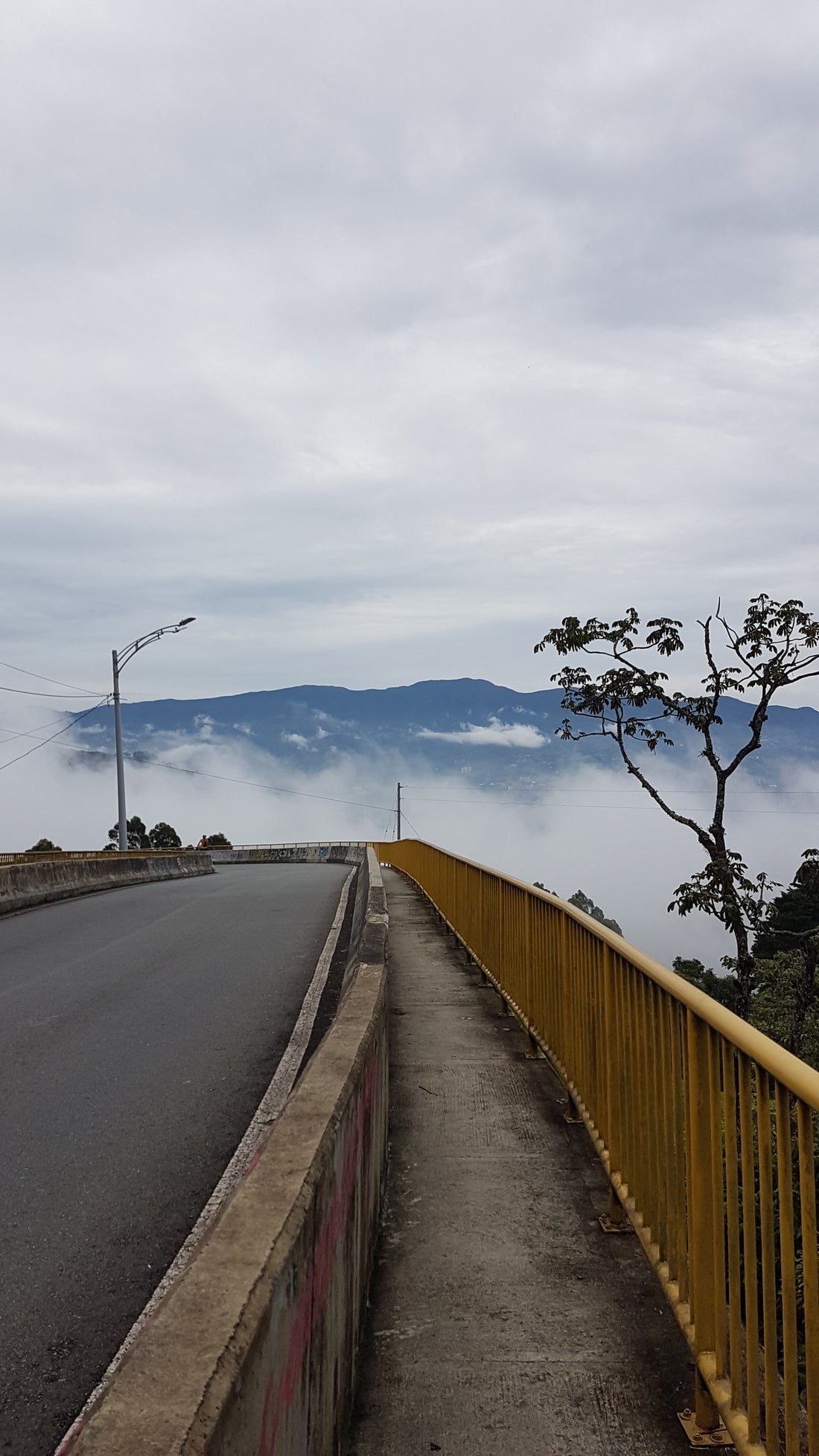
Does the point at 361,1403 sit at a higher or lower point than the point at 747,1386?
lower

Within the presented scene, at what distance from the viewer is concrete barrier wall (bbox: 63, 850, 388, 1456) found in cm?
189

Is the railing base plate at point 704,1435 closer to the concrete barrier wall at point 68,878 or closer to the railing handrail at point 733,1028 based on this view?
the railing handrail at point 733,1028

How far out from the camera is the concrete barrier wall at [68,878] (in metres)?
18.4

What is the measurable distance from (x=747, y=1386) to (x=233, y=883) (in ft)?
79.9

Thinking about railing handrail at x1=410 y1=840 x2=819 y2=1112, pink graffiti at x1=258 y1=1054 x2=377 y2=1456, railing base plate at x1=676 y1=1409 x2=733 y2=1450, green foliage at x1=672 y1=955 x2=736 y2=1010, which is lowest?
green foliage at x1=672 y1=955 x2=736 y2=1010

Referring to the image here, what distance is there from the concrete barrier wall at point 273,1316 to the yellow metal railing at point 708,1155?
3.54 ft

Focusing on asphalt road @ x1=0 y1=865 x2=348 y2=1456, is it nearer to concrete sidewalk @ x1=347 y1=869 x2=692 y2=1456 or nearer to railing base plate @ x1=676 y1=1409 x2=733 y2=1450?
concrete sidewalk @ x1=347 y1=869 x2=692 y2=1456

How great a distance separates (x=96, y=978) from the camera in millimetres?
10672

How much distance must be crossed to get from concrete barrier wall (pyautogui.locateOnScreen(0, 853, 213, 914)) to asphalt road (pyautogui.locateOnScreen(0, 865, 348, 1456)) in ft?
14.3

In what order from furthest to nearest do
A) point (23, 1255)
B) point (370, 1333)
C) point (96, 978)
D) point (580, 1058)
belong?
point (96, 978), point (580, 1058), point (23, 1255), point (370, 1333)

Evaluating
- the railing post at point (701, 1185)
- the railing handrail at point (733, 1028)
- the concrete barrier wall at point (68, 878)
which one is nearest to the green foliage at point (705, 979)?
the concrete barrier wall at point (68, 878)

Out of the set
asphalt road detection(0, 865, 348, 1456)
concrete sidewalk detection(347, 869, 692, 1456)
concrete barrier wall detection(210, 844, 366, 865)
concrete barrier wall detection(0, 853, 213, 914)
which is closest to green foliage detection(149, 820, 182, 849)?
concrete barrier wall detection(210, 844, 366, 865)

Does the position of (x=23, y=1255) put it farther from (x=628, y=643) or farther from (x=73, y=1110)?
(x=628, y=643)

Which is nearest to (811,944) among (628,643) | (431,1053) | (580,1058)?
(628,643)
